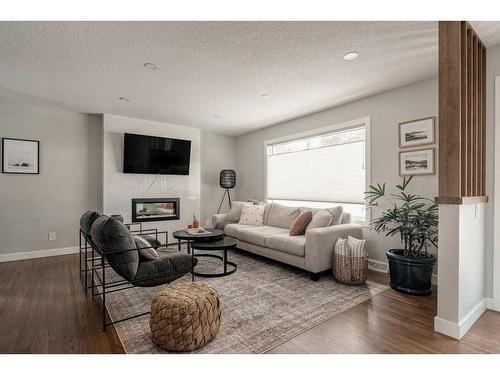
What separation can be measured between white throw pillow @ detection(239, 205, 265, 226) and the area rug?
4.00 feet

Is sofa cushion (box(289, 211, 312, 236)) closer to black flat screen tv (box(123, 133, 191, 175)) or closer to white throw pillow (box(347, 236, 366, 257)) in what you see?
white throw pillow (box(347, 236, 366, 257))

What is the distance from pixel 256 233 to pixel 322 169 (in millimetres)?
1644

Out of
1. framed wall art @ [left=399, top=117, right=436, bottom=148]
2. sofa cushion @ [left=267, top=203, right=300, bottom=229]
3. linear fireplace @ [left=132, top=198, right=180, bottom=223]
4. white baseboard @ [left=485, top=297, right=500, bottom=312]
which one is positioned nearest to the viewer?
white baseboard @ [left=485, top=297, right=500, bottom=312]

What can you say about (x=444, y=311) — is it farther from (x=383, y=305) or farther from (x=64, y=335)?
(x=64, y=335)

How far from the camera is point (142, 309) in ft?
7.91

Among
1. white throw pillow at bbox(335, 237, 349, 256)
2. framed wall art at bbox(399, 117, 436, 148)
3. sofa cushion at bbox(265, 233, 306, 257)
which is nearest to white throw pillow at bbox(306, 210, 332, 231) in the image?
sofa cushion at bbox(265, 233, 306, 257)

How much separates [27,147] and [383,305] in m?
5.48

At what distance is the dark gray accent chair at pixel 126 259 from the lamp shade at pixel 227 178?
11.9 ft

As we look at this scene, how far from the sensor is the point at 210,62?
2.70 metres

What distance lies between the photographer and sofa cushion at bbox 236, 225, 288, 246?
389 cm

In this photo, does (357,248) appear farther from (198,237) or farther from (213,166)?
(213,166)

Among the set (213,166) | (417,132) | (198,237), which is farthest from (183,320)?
(213,166)

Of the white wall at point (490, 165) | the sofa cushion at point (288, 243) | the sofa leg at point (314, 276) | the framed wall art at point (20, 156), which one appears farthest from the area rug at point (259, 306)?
the framed wall art at point (20, 156)
